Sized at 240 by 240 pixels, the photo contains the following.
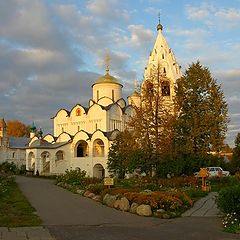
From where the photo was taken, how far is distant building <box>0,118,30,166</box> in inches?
2992

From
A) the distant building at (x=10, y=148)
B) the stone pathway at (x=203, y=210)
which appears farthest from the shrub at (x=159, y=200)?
the distant building at (x=10, y=148)

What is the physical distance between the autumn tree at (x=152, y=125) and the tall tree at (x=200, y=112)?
610 cm

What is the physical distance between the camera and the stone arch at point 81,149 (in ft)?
174

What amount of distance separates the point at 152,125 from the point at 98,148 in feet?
80.9

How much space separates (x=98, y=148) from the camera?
169ft

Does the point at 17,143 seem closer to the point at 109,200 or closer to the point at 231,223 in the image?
the point at 109,200

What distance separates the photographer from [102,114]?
5194 centimetres

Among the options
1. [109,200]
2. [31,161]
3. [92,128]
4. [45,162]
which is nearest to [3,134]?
[31,161]

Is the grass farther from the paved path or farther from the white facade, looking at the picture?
the white facade

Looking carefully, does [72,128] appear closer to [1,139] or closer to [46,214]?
[1,139]

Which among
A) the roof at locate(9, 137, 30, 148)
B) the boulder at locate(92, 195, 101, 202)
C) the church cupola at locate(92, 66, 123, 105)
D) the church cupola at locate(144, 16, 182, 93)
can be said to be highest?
the church cupola at locate(144, 16, 182, 93)

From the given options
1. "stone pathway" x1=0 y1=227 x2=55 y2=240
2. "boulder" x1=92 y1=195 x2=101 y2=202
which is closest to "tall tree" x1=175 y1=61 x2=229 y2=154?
"boulder" x1=92 y1=195 x2=101 y2=202

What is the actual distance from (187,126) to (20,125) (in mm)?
73229

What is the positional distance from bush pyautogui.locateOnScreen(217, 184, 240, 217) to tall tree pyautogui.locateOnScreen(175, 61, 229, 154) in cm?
2201
